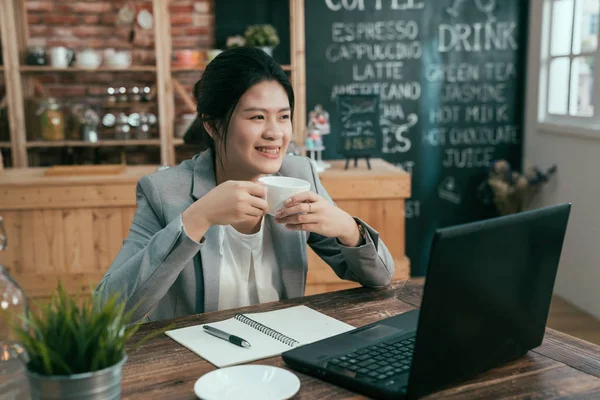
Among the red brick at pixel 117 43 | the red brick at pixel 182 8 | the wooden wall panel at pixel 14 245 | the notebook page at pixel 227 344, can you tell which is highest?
the red brick at pixel 182 8

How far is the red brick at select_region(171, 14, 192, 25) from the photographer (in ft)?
13.9

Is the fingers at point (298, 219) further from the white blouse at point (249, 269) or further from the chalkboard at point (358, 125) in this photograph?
the chalkboard at point (358, 125)

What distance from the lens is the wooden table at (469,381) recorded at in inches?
40.1

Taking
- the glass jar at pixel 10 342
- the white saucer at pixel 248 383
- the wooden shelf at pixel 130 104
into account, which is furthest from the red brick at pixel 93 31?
the white saucer at pixel 248 383

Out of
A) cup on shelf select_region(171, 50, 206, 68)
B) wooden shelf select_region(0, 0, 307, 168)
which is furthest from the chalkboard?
cup on shelf select_region(171, 50, 206, 68)

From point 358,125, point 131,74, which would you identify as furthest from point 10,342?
point 131,74

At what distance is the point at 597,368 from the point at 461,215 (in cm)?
348

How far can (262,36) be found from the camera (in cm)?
395

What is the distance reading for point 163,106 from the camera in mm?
4027

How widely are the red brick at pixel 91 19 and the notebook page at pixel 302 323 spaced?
3.33 m

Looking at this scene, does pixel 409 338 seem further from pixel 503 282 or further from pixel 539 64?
pixel 539 64

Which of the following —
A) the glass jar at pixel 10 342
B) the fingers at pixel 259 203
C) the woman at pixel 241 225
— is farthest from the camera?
the woman at pixel 241 225

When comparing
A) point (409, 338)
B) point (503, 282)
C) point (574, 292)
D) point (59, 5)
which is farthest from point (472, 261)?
point (59, 5)

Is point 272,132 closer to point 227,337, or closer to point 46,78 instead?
point 227,337
